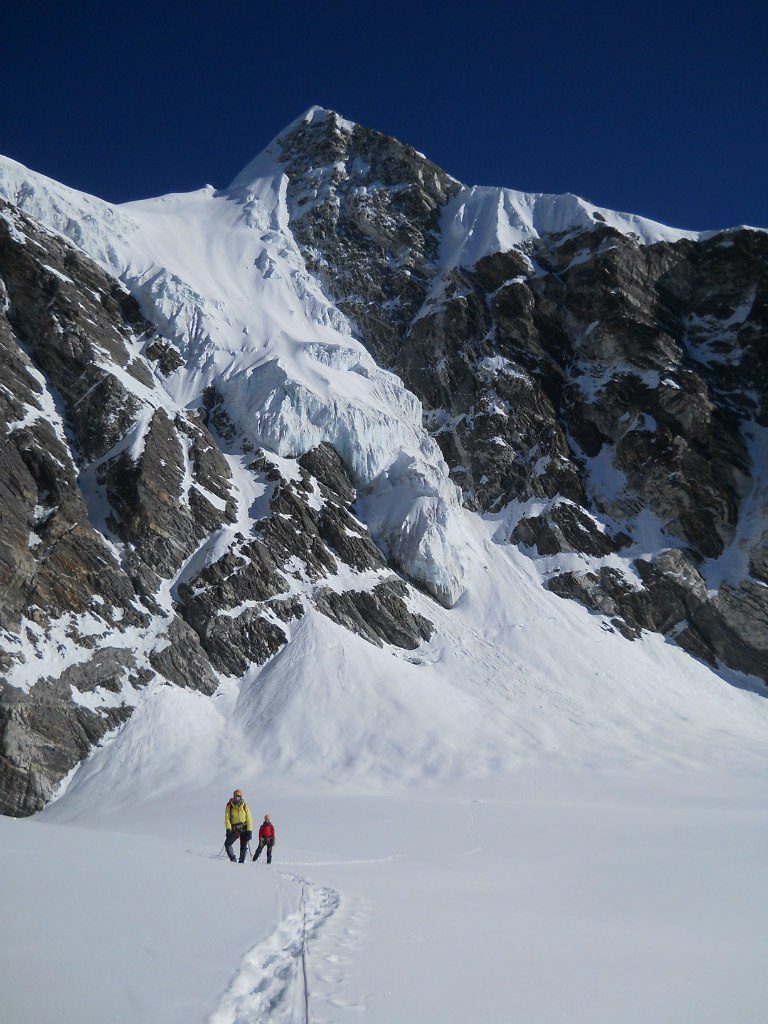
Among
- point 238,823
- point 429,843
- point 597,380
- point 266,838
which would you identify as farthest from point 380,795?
point 597,380

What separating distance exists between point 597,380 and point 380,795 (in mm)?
45571

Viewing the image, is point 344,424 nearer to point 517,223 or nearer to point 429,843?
point 429,843

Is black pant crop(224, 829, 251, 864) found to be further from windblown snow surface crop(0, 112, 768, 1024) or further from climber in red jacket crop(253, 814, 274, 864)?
windblown snow surface crop(0, 112, 768, 1024)

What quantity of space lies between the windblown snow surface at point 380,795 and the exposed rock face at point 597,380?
3.68m

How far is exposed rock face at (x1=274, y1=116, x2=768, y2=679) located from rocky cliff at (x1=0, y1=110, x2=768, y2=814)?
23 cm

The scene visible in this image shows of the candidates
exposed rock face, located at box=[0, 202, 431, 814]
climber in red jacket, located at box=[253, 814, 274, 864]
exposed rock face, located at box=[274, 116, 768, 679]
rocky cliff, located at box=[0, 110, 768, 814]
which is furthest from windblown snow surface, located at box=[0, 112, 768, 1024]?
exposed rock face, located at box=[274, 116, 768, 679]

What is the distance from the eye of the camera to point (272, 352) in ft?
179

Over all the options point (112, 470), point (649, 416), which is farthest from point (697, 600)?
point (112, 470)

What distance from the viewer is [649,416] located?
182 feet

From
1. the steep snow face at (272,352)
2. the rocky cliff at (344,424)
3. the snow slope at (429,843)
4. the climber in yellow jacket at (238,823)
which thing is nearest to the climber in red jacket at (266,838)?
the climber in yellow jacket at (238,823)

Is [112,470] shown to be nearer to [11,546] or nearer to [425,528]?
[11,546]

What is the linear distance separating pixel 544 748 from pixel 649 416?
33944 mm

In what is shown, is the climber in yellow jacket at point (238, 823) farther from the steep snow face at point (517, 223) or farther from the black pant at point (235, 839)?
the steep snow face at point (517, 223)

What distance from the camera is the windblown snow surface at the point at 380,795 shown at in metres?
4.98
